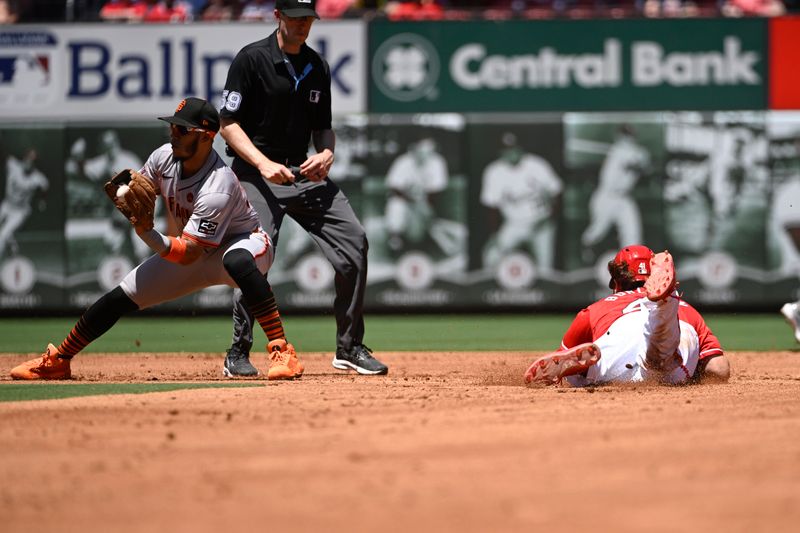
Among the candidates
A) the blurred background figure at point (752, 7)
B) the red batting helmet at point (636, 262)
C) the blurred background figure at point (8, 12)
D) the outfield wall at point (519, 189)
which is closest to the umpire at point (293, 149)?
the red batting helmet at point (636, 262)

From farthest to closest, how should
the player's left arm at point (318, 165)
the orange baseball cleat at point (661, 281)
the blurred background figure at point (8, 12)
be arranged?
the blurred background figure at point (8, 12) → the player's left arm at point (318, 165) → the orange baseball cleat at point (661, 281)

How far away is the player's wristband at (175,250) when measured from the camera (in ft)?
23.1

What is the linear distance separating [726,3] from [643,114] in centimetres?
212

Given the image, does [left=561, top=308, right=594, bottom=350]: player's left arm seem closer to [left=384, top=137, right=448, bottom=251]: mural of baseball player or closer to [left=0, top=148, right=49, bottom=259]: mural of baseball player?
[left=384, top=137, right=448, bottom=251]: mural of baseball player

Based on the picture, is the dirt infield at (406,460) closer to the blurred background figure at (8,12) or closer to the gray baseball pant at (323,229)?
the gray baseball pant at (323,229)

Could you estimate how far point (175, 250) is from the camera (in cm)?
705

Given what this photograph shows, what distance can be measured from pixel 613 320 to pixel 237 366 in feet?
7.56

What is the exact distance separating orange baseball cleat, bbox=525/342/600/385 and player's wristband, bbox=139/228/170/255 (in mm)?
2144

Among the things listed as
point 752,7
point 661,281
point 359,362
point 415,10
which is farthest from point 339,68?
point 661,281

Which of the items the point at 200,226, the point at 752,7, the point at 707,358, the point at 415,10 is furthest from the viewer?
the point at 415,10

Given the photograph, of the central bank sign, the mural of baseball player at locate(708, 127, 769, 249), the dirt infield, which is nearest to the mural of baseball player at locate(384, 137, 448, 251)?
the central bank sign

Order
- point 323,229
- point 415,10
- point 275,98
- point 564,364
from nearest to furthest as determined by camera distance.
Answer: point 564,364, point 275,98, point 323,229, point 415,10

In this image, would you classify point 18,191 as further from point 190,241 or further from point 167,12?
point 190,241

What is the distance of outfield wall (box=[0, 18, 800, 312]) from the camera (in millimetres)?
15172
